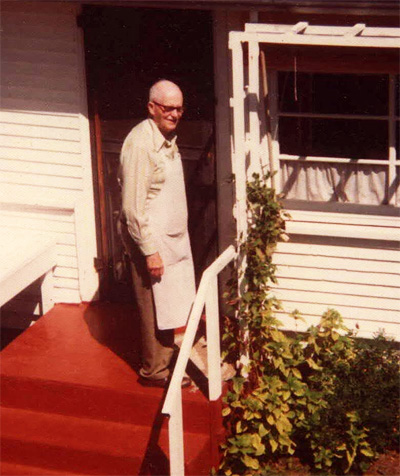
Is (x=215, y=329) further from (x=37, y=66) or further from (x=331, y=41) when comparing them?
(x=37, y=66)

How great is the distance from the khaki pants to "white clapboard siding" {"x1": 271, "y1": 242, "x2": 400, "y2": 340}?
42.6 inches

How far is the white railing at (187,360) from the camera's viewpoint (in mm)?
6363

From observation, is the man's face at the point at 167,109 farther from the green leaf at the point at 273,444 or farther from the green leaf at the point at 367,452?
the green leaf at the point at 367,452

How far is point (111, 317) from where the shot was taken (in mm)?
8602

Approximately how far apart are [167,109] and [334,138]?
158 centimetres

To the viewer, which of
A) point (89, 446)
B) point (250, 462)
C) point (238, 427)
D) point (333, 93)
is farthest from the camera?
point (333, 93)

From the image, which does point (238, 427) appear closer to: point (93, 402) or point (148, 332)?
point (148, 332)

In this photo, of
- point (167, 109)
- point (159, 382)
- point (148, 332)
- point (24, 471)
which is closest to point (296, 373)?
point (159, 382)

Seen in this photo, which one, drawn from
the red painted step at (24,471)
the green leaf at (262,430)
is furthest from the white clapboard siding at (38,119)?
the green leaf at (262,430)

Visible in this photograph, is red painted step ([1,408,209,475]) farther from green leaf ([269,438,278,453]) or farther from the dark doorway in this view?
the dark doorway

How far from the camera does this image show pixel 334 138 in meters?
7.71

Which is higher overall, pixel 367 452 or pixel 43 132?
pixel 43 132

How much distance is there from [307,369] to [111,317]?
70.6 inches

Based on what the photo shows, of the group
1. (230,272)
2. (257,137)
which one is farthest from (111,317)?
(257,137)
